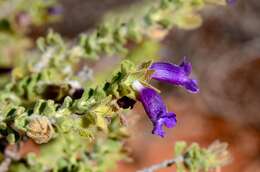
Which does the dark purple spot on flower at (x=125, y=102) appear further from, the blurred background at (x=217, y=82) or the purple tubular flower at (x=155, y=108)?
the blurred background at (x=217, y=82)

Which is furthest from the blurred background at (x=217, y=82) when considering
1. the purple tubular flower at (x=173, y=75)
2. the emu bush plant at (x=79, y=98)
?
the purple tubular flower at (x=173, y=75)

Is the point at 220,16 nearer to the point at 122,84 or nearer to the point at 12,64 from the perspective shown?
the point at 12,64

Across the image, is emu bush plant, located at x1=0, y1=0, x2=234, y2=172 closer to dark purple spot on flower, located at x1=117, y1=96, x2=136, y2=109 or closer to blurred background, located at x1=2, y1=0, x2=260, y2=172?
dark purple spot on flower, located at x1=117, y1=96, x2=136, y2=109

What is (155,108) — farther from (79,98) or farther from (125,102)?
(79,98)

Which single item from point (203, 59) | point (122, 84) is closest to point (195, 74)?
point (203, 59)

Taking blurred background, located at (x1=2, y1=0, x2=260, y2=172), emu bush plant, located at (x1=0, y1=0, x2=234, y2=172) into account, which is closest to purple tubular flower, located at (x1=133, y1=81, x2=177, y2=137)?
emu bush plant, located at (x1=0, y1=0, x2=234, y2=172)

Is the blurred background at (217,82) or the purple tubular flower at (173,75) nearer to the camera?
the purple tubular flower at (173,75)
